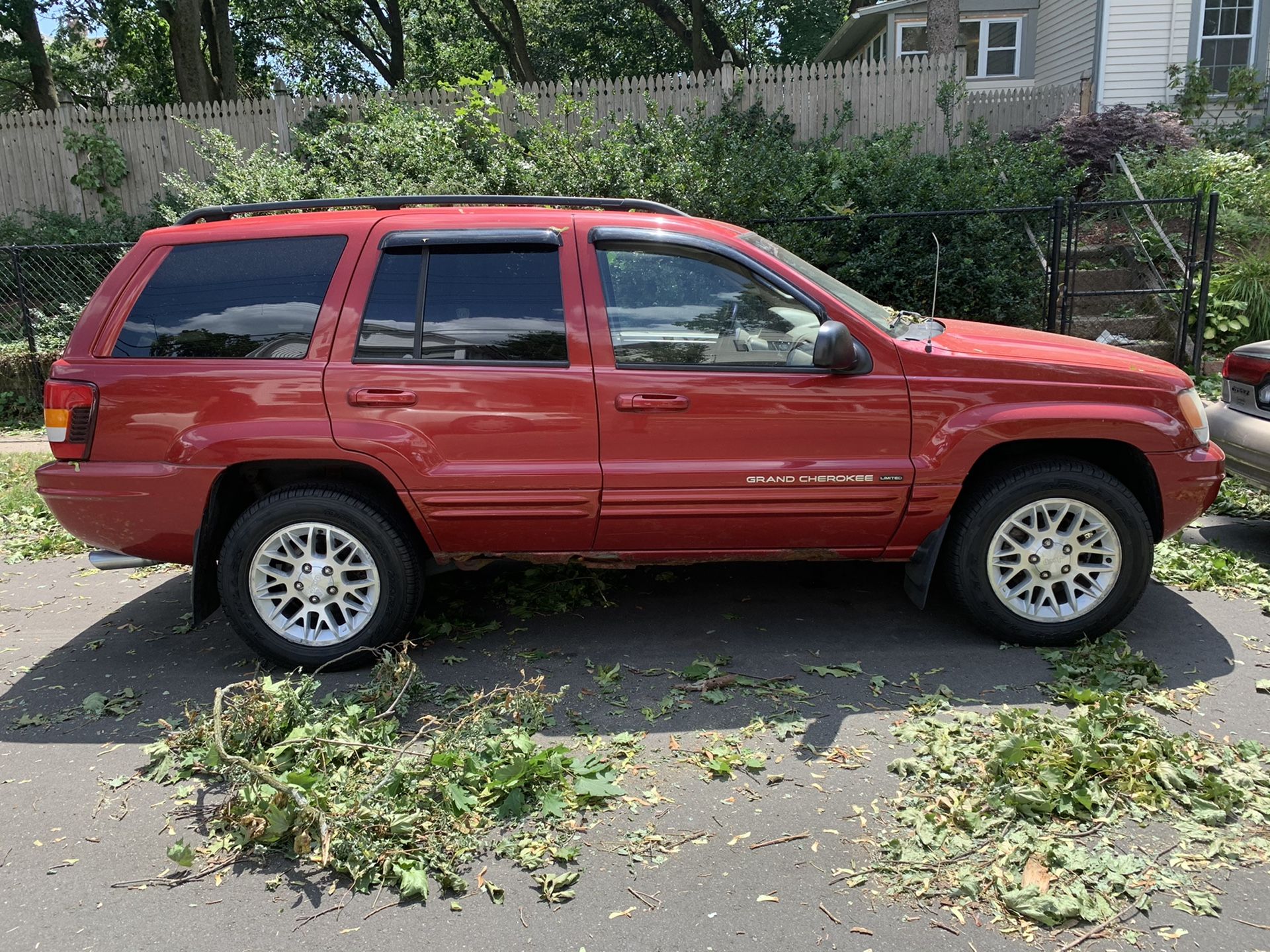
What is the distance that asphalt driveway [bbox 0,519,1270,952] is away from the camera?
2746 millimetres

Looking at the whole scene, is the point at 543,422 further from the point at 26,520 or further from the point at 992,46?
the point at 992,46

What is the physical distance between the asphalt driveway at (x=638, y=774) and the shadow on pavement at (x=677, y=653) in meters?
0.02

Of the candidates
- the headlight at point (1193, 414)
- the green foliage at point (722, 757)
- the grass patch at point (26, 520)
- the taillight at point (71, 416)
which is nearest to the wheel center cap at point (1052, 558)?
the headlight at point (1193, 414)

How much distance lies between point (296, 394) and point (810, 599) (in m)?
2.78

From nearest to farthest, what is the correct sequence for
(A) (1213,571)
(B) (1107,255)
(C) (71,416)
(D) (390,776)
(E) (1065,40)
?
(D) (390,776) < (C) (71,416) < (A) (1213,571) < (B) (1107,255) < (E) (1065,40)

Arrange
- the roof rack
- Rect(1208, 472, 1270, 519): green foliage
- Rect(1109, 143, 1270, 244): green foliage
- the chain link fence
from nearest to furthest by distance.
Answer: the roof rack < Rect(1208, 472, 1270, 519): green foliage < the chain link fence < Rect(1109, 143, 1270, 244): green foliage

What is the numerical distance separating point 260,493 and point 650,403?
1921 millimetres

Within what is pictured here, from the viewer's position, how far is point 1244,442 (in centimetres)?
543

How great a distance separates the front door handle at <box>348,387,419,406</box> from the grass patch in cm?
307

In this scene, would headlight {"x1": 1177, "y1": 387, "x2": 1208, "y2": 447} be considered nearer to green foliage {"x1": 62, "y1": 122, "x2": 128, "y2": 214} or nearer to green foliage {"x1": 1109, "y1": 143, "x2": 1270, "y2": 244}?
green foliage {"x1": 1109, "y1": 143, "x2": 1270, "y2": 244}

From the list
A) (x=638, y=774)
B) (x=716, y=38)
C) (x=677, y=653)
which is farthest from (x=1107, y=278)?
(x=716, y=38)

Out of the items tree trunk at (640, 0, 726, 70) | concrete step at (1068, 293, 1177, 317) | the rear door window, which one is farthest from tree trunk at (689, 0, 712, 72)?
Result: the rear door window

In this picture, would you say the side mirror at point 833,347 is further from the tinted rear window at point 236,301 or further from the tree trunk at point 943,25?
the tree trunk at point 943,25

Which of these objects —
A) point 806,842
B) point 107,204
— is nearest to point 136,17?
point 107,204
